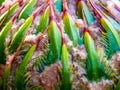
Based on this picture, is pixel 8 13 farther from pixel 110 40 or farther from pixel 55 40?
pixel 110 40

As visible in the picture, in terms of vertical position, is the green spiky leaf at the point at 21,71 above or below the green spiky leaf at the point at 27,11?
below

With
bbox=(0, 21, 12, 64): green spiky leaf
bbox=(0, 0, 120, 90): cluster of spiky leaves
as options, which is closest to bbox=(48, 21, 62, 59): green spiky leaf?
bbox=(0, 0, 120, 90): cluster of spiky leaves

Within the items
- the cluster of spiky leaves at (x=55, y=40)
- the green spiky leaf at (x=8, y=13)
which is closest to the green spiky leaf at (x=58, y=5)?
the cluster of spiky leaves at (x=55, y=40)

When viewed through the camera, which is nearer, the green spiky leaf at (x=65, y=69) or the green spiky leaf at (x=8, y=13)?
the green spiky leaf at (x=65, y=69)

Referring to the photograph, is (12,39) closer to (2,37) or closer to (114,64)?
(2,37)

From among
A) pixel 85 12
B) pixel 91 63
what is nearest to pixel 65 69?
pixel 91 63

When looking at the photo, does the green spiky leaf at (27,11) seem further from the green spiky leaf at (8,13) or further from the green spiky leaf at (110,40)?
the green spiky leaf at (110,40)
